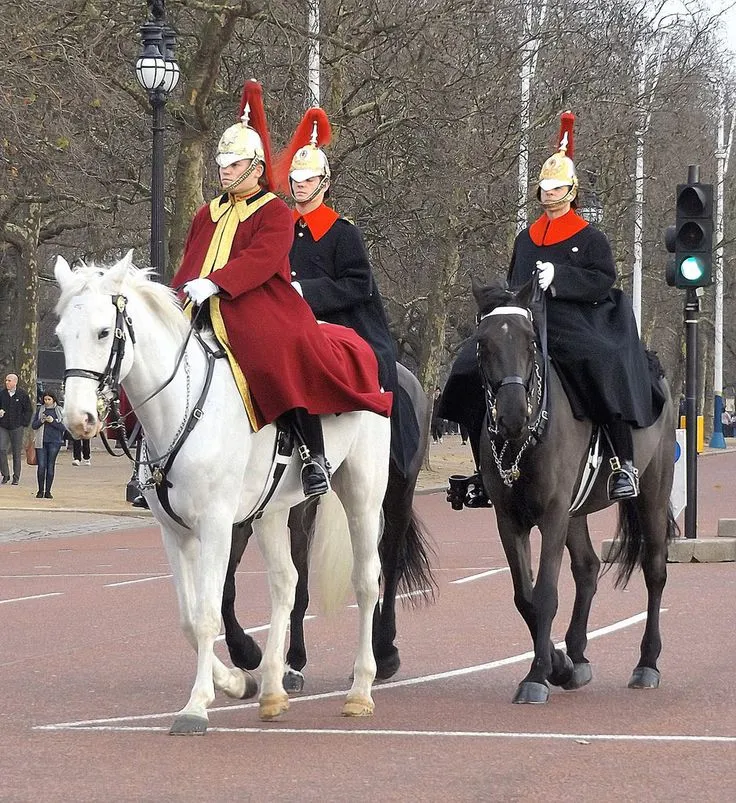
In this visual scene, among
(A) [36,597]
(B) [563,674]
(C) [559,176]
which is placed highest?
(C) [559,176]

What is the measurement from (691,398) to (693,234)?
175cm

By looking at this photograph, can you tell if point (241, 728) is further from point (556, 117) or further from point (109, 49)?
point (556, 117)

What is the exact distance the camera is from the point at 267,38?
1168 inches

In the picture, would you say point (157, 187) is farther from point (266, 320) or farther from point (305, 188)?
point (266, 320)

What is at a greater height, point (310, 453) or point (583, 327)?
point (583, 327)

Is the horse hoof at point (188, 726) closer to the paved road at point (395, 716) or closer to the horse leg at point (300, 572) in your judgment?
the paved road at point (395, 716)

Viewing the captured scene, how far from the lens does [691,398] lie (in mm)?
17547

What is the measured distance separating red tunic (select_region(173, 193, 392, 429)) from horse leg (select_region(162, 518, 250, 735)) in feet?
2.13

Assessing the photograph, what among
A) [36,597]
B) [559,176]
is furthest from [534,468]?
[36,597]

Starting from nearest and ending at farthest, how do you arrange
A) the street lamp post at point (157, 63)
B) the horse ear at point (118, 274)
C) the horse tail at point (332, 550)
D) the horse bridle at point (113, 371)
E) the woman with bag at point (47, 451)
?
the horse bridle at point (113, 371) → the horse ear at point (118, 274) → the horse tail at point (332, 550) → the street lamp post at point (157, 63) → the woman with bag at point (47, 451)

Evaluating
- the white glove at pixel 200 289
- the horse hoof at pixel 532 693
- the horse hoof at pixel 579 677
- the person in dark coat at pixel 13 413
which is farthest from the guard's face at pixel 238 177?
the person in dark coat at pixel 13 413

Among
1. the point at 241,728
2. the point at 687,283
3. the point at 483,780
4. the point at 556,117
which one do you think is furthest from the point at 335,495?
the point at 556,117

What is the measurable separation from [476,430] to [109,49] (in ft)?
64.4

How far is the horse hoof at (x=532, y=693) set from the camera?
8.96m
